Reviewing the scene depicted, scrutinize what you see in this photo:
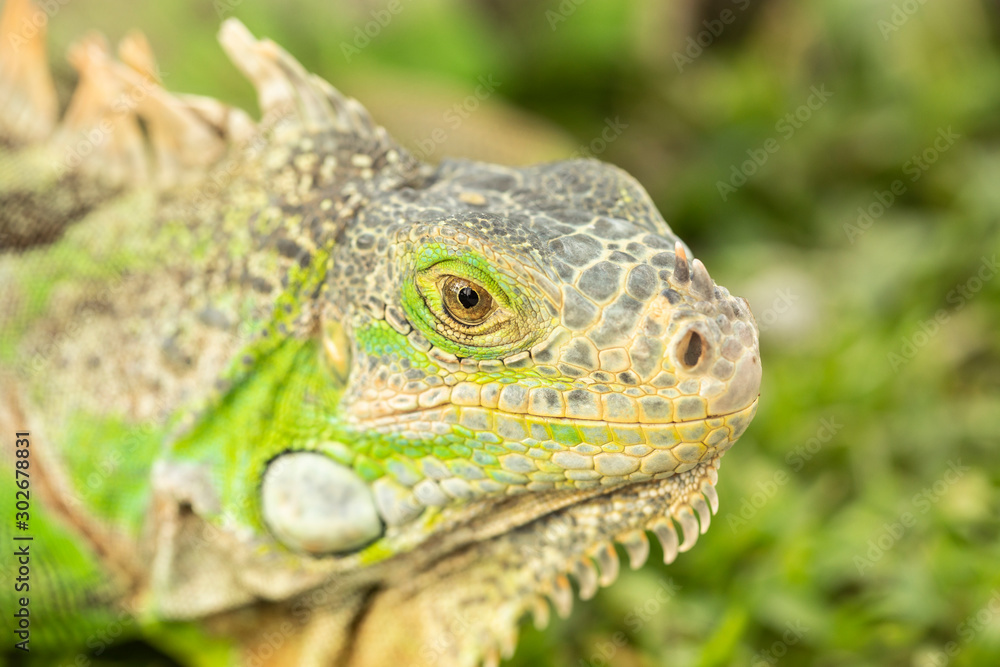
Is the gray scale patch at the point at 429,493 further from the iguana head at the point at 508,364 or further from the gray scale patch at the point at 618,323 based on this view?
the gray scale patch at the point at 618,323

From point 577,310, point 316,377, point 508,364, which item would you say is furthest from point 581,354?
point 316,377

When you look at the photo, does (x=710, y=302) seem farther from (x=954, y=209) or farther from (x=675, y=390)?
(x=954, y=209)

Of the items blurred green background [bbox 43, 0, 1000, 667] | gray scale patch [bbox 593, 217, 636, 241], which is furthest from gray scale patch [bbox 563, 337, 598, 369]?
blurred green background [bbox 43, 0, 1000, 667]

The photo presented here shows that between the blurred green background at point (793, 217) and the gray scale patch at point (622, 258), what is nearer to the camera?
the gray scale patch at point (622, 258)

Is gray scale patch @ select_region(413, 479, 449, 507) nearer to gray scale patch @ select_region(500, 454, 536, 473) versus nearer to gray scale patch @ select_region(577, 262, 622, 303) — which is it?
gray scale patch @ select_region(500, 454, 536, 473)

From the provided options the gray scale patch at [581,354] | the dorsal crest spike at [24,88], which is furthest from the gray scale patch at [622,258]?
the dorsal crest spike at [24,88]

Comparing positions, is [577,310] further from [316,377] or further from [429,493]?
[316,377]
